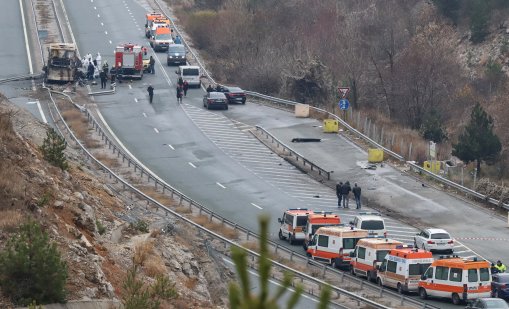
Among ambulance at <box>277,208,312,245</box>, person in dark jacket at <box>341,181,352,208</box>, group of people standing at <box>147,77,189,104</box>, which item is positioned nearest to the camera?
ambulance at <box>277,208,312,245</box>

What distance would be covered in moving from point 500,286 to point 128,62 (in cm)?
4646

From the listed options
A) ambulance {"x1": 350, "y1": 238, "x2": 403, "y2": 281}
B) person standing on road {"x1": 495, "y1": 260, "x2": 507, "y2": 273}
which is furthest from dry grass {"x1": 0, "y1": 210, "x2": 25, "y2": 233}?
person standing on road {"x1": 495, "y1": 260, "x2": 507, "y2": 273}

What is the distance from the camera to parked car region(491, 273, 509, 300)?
33.7m

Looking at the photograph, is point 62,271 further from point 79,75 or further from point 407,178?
point 79,75

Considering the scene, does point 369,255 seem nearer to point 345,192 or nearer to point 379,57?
point 345,192

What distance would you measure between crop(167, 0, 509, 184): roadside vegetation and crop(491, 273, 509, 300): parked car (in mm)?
23479

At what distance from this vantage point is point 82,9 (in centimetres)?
10550

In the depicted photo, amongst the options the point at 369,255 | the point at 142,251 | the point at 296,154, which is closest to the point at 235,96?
the point at 296,154

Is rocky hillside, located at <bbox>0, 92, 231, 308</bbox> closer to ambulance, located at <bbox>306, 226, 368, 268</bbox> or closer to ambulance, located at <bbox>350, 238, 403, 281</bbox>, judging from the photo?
ambulance, located at <bbox>306, 226, 368, 268</bbox>

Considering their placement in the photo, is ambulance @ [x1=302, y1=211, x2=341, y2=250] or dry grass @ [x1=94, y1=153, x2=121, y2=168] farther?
dry grass @ [x1=94, y1=153, x2=121, y2=168]

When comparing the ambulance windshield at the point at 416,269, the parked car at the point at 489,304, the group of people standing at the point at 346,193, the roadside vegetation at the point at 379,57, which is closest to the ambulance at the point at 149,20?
the roadside vegetation at the point at 379,57

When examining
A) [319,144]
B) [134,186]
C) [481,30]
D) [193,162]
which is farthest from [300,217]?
[481,30]

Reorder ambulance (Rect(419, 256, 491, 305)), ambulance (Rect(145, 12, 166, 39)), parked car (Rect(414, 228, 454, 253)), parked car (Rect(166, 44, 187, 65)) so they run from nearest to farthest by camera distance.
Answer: ambulance (Rect(419, 256, 491, 305)), parked car (Rect(414, 228, 454, 253)), parked car (Rect(166, 44, 187, 65)), ambulance (Rect(145, 12, 166, 39))

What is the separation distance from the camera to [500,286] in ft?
111
